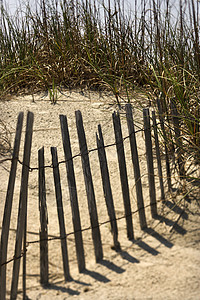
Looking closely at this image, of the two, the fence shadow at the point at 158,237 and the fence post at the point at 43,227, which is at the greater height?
the fence post at the point at 43,227

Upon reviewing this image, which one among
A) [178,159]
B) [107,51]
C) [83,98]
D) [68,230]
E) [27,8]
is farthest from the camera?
[27,8]

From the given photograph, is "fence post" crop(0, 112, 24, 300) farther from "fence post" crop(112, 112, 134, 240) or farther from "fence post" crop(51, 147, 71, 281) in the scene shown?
"fence post" crop(112, 112, 134, 240)

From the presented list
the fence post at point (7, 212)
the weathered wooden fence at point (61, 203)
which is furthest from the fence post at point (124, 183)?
the fence post at point (7, 212)

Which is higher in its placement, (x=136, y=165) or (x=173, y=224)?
(x=136, y=165)

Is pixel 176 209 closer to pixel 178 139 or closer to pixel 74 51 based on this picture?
pixel 178 139

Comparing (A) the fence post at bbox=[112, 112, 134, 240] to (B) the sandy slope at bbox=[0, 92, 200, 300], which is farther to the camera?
(A) the fence post at bbox=[112, 112, 134, 240]

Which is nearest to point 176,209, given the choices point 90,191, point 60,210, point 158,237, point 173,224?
point 173,224

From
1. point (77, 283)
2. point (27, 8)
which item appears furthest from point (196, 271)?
point (27, 8)

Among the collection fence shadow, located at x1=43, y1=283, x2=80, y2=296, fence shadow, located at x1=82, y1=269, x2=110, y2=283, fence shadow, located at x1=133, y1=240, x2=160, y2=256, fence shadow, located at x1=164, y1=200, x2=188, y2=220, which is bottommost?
fence shadow, located at x1=43, y1=283, x2=80, y2=296

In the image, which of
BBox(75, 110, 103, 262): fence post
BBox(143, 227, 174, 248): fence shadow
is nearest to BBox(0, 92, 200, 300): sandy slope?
BBox(143, 227, 174, 248): fence shadow

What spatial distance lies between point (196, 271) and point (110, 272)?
1.26 ft

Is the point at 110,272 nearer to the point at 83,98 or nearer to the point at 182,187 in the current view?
the point at 182,187

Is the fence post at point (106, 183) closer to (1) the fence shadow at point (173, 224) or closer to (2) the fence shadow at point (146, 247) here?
(2) the fence shadow at point (146, 247)

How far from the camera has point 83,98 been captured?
4129 millimetres
